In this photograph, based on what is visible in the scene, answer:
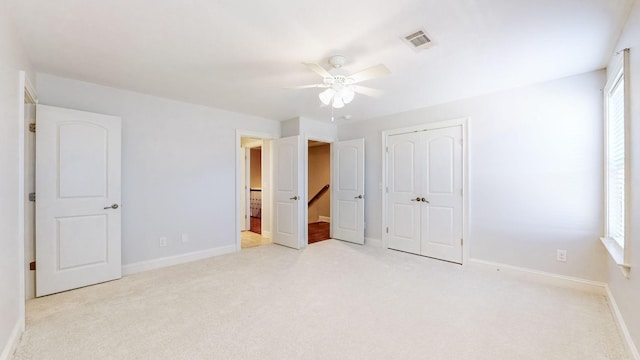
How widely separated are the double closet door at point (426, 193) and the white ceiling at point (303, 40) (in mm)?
945

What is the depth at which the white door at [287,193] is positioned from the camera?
462 cm

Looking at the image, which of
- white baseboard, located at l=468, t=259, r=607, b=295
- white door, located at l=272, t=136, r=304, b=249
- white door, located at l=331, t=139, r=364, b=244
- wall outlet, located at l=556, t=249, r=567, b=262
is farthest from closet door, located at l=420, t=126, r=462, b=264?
white door, located at l=272, t=136, r=304, b=249

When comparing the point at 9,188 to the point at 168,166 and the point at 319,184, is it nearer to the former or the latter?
the point at 168,166

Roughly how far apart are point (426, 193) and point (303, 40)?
2.94 m

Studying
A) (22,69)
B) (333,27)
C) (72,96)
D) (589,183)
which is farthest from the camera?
(72,96)

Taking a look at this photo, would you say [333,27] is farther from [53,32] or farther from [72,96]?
[72,96]

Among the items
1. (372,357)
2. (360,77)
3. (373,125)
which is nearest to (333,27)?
(360,77)

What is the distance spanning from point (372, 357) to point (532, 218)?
105 inches

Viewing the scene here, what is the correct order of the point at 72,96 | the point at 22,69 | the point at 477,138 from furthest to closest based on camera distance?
the point at 477,138 → the point at 72,96 → the point at 22,69

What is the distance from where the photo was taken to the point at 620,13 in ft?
6.02

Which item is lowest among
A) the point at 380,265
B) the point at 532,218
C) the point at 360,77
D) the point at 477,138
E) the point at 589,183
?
the point at 380,265

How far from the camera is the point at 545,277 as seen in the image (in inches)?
120

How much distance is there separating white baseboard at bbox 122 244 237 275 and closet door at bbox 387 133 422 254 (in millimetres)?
2707

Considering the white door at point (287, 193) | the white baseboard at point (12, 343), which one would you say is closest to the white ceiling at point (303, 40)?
the white door at point (287, 193)
